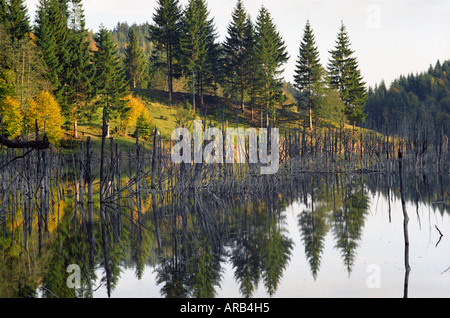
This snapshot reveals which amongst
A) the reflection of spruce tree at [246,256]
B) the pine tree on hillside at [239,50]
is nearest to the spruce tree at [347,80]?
the pine tree on hillside at [239,50]

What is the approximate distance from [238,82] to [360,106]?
16636 mm

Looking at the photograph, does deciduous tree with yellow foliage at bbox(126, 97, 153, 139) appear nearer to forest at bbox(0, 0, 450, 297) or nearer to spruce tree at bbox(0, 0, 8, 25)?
forest at bbox(0, 0, 450, 297)

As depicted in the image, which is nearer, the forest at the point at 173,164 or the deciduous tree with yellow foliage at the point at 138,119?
the forest at the point at 173,164

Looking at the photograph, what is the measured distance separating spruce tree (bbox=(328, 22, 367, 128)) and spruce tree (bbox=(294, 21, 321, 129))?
11.3 feet

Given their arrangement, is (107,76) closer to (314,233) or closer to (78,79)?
(78,79)

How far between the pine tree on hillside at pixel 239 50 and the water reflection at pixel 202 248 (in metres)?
41.6

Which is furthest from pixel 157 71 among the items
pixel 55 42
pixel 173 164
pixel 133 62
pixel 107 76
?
pixel 173 164

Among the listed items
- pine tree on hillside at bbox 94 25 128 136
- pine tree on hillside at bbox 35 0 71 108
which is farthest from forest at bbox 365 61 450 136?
pine tree on hillside at bbox 35 0 71 108

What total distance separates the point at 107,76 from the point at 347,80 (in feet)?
104

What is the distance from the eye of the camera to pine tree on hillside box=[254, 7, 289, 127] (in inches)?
2170

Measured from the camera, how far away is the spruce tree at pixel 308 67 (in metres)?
56.4

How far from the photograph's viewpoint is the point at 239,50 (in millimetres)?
59594

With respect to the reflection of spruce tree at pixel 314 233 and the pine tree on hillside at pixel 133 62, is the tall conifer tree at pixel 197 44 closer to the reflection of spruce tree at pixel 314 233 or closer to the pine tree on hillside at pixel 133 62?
the pine tree on hillside at pixel 133 62
